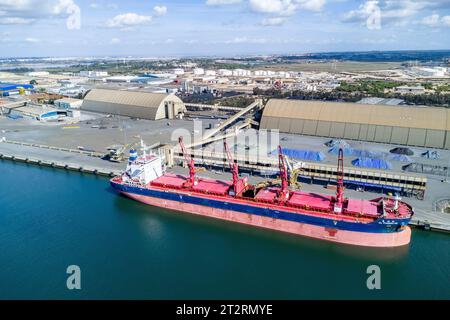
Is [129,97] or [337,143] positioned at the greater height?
[129,97]

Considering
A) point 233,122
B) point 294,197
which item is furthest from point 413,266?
point 233,122

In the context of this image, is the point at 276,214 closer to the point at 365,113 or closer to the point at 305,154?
the point at 305,154

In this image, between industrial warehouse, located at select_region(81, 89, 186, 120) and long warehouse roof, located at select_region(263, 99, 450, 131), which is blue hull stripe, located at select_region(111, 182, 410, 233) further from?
industrial warehouse, located at select_region(81, 89, 186, 120)

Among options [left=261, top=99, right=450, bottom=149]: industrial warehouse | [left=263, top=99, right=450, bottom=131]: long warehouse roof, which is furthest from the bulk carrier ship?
[left=263, top=99, right=450, bottom=131]: long warehouse roof

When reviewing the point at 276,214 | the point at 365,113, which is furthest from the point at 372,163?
the point at 276,214

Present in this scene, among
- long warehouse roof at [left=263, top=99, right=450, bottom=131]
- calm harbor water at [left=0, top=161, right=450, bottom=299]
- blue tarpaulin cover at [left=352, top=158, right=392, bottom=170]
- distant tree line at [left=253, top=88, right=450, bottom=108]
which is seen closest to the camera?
calm harbor water at [left=0, top=161, right=450, bottom=299]

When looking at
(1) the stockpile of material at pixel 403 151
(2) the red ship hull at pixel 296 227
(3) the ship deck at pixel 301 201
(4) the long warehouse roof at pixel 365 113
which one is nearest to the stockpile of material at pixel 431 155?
(1) the stockpile of material at pixel 403 151

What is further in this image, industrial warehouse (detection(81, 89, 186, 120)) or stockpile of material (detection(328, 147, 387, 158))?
industrial warehouse (detection(81, 89, 186, 120))

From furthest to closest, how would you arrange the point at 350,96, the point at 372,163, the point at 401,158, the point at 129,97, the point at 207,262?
the point at 350,96, the point at 129,97, the point at 401,158, the point at 372,163, the point at 207,262
